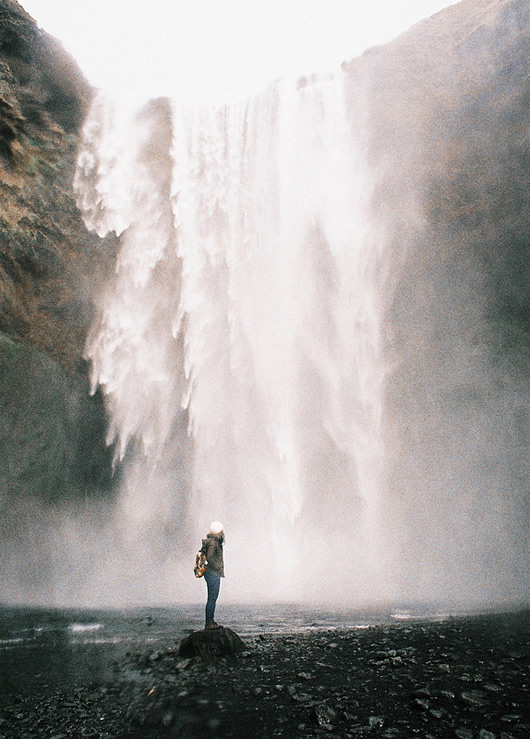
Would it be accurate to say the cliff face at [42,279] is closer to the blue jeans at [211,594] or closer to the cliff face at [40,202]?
the cliff face at [40,202]

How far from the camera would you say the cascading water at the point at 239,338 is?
1917 cm

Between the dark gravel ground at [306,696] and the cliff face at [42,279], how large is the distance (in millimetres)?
12593

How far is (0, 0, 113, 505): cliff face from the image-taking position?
16.6 m

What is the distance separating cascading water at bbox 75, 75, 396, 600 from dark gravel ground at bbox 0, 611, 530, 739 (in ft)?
39.8

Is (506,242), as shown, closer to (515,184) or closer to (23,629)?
(515,184)

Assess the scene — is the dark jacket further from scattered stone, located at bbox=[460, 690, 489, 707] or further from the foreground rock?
scattered stone, located at bbox=[460, 690, 489, 707]

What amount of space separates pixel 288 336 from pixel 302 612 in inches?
515

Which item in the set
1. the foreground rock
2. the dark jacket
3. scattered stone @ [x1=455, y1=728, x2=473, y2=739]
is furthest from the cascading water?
scattered stone @ [x1=455, y1=728, x2=473, y2=739]

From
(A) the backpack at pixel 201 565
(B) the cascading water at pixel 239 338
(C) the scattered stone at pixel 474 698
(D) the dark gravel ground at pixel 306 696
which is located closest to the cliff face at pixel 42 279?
(B) the cascading water at pixel 239 338

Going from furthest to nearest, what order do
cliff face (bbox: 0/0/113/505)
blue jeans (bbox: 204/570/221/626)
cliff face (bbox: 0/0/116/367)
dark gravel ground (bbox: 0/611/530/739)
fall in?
1. cliff face (bbox: 0/0/116/367)
2. cliff face (bbox: 0/0/113/505)
3. blue jeans (bbox: 204/570/221/626)
4. dark gravel ground (bbox: 0/611/530/739)

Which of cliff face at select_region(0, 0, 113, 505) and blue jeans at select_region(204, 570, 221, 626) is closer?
blue jeans at select_region(204, 570, 221, 626)

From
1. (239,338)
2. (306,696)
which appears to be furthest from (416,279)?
(306,696)

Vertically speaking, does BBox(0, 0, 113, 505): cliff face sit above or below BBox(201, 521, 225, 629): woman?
above

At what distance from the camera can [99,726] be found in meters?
4.04
